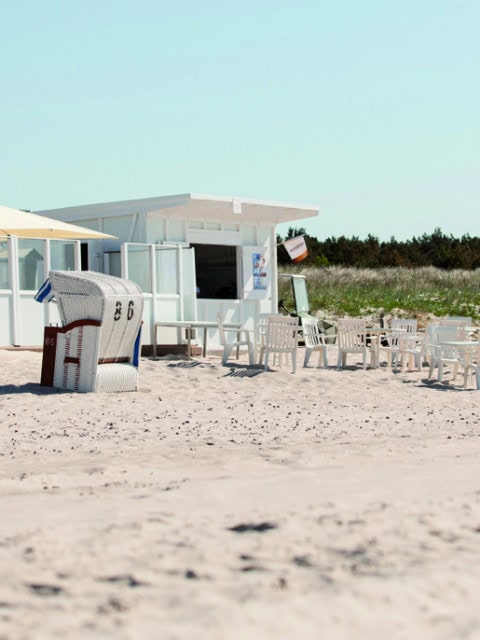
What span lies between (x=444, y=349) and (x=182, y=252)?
199 inches

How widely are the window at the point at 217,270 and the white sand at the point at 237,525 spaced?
9393 mm

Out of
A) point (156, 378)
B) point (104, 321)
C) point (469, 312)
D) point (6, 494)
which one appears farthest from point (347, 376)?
point (469, 312)

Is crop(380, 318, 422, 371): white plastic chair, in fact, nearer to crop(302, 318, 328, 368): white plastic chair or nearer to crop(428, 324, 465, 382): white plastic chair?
crop(428, 324, 465, 382): white plastic chair

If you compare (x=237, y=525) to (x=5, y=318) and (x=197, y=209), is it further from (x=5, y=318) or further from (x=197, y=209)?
(x=197, y=209)

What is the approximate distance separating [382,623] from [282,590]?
1.65ft

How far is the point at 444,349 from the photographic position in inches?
596

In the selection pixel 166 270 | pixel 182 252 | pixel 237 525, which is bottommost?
pixel 237 525

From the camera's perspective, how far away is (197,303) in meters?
18.3

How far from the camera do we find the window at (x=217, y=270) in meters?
20.0

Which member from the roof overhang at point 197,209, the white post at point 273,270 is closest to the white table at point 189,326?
the roof overhang at point 197,209

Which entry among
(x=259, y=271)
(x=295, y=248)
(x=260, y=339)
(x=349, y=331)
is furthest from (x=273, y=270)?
(x=349, y=331)

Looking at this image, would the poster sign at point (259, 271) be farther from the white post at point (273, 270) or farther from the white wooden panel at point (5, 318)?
the white wooden panel at point (5, 318)

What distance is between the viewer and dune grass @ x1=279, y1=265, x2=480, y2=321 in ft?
94.9

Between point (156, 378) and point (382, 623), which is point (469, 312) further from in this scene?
point (382, 623)
